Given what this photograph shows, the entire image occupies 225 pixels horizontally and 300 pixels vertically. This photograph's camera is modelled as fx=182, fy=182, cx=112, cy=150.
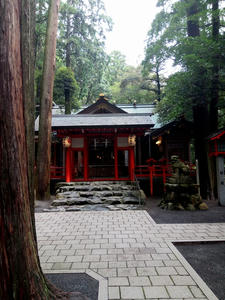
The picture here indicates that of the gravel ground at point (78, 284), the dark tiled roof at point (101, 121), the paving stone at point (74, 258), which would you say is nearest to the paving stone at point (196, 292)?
the gravel ground at point (78, 284)

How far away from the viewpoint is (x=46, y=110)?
27.9 feet

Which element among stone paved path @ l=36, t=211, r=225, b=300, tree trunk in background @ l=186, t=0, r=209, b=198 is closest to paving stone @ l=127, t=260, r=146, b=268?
stone paved path @ l=36, t=211, r=225, b=300

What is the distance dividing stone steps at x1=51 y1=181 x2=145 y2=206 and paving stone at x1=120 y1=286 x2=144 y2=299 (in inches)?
206

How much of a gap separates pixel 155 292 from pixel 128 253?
114cm

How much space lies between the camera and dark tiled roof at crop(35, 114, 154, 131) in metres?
9.82

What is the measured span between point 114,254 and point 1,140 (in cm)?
283

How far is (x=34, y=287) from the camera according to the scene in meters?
1.77

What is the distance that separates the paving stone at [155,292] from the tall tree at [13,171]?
4.23 feet

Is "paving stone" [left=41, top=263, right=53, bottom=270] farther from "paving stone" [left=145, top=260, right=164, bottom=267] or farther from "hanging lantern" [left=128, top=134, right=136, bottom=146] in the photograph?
"hanging lantern" [left=128, top=134, right=136, bottom=146]

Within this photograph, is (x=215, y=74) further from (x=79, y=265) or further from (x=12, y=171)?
(x=12, y=171)

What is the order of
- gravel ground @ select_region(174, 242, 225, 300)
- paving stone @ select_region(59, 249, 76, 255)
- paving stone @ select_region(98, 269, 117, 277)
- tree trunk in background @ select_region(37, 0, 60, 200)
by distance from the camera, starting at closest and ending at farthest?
1. gravel ground @ select_region(174, 242, 225, 300)
2. paving stone @ select_region(98, 269, 117, 277)
3. paving stone @ select_region(59, 249, 76, 255)
4. tree trunk in background @ select_region(37, 0, 60, 200)

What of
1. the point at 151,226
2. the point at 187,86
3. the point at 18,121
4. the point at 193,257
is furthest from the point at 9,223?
the point at 187,86

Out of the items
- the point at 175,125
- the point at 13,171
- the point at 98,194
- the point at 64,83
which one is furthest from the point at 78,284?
the point at 64,83

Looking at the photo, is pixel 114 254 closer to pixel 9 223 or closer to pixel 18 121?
pixel 9 223
